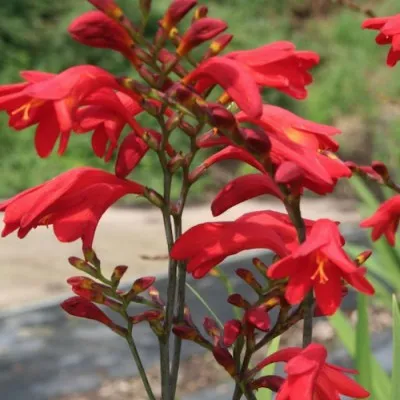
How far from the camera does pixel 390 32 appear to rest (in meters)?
0.81

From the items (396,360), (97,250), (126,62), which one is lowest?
(97,250)

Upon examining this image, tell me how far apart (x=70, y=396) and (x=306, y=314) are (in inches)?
94.9

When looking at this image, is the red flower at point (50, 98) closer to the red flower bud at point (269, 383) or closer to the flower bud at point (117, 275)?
the flower bud at point (117, 275)

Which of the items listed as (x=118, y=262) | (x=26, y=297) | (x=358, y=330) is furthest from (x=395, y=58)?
(x=118, y=262)

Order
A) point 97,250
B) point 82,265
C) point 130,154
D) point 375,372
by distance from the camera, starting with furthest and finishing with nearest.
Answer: point 97,250 < point 375,372 < point 82,265 < point 130,154

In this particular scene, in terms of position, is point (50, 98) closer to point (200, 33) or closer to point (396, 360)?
point (200, 33)

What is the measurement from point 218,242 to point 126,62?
6618 mm

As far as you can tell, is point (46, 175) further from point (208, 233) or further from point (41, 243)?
point (208, 233)

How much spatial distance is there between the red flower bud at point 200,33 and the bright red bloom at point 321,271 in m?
0.18

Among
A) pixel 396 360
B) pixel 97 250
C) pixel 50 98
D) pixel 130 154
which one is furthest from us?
pixel 97 250

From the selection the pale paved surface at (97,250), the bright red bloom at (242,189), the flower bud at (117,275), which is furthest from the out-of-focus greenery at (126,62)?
the bright red bloom at (242,189)

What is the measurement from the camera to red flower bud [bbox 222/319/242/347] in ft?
2.57

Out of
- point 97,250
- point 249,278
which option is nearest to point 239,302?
point 249,278

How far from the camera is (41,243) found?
5254 millimetres
